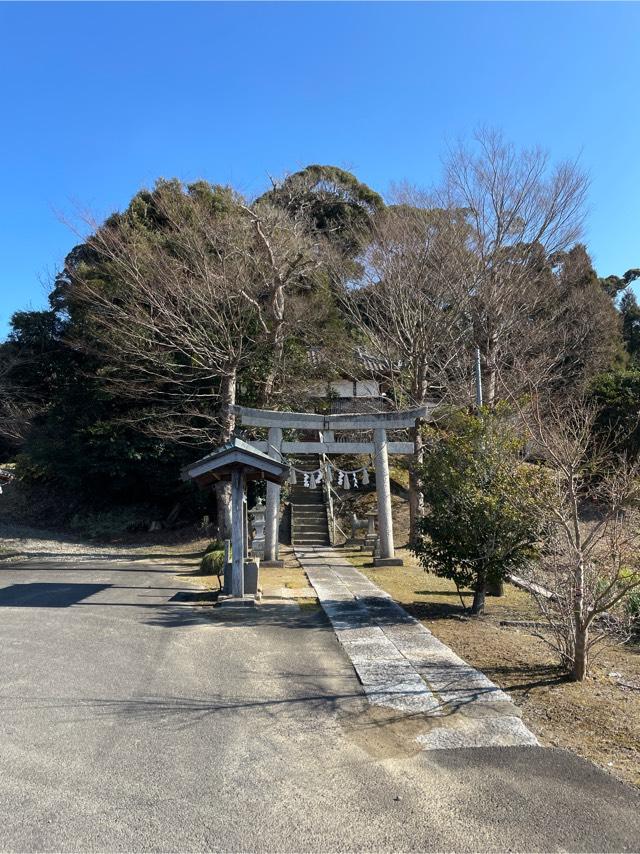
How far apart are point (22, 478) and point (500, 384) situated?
63.5ft

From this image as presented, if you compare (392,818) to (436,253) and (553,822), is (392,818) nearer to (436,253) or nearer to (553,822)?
(553,822)

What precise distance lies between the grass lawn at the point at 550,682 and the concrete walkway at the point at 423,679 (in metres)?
0.19

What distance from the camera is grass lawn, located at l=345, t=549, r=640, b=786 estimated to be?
4258 millimetres

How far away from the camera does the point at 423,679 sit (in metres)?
5.65

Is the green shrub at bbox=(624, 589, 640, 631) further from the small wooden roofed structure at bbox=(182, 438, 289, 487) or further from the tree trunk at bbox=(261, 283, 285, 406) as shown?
the tree trunk at bbox=(261, 283, 285, 406)

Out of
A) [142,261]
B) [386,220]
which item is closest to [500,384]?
[386,220]

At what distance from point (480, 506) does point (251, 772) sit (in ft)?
16.8

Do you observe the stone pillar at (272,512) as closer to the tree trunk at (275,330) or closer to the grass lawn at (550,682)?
the tree trunk at (275,330)

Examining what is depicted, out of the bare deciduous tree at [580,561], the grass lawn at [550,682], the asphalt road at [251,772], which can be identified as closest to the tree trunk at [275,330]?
the grass lawn at [550,682]

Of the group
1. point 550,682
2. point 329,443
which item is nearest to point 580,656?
point 550,682

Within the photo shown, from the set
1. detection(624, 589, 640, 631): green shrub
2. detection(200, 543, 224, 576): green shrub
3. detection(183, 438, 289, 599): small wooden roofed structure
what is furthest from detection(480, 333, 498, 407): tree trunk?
detection(624, 589, 640, 631): green shrub

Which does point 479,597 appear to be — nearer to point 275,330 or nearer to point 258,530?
point 258,530

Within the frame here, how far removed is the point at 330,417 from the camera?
49.5 ft

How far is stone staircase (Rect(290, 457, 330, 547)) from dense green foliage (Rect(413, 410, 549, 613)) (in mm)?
9848
